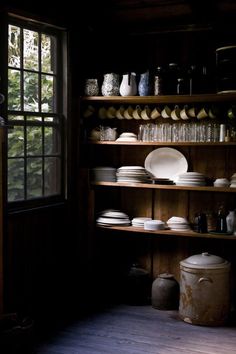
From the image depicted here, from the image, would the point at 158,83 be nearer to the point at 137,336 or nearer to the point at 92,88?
the point at 92,88

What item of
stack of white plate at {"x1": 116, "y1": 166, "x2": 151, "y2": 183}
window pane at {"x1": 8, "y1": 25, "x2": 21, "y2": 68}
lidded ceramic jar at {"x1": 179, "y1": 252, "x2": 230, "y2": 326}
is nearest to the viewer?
window pane at {"x1": 8, "y1": 25, "x2": 21, "y2": 68}

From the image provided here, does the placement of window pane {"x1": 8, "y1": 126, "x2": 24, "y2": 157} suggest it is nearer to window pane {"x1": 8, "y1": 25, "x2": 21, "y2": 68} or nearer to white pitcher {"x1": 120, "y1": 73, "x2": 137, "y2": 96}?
window pane {"x1": 8, "y1": 25, "x2": 21, "y2": 68}

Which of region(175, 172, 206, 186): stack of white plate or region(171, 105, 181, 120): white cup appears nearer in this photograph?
region(175, 172, 206, 186): stack of white plate

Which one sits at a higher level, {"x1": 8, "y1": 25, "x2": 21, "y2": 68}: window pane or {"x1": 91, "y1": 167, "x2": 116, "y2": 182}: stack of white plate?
{"x1": 8, "y1": 25, "x2": 21, "y2": 68}: window pane

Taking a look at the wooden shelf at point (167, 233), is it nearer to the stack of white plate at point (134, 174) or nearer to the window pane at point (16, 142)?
the stack of white plate at point (134, 174)

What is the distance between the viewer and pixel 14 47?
4.11 meters

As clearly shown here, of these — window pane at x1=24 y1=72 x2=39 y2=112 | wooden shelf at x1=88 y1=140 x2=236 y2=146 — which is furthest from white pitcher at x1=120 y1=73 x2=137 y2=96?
window pane at x1=24 y1=72 x2=39 y2=112

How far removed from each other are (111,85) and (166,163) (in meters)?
0.86

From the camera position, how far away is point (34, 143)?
172 inches

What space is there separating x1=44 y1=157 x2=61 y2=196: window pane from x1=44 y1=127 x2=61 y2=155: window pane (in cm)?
7

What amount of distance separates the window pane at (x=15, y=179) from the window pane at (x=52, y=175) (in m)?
0.35

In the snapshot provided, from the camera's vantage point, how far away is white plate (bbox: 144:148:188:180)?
475 centimetres

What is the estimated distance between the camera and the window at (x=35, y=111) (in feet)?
13.5

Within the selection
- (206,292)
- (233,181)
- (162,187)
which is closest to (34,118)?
(162,187)
